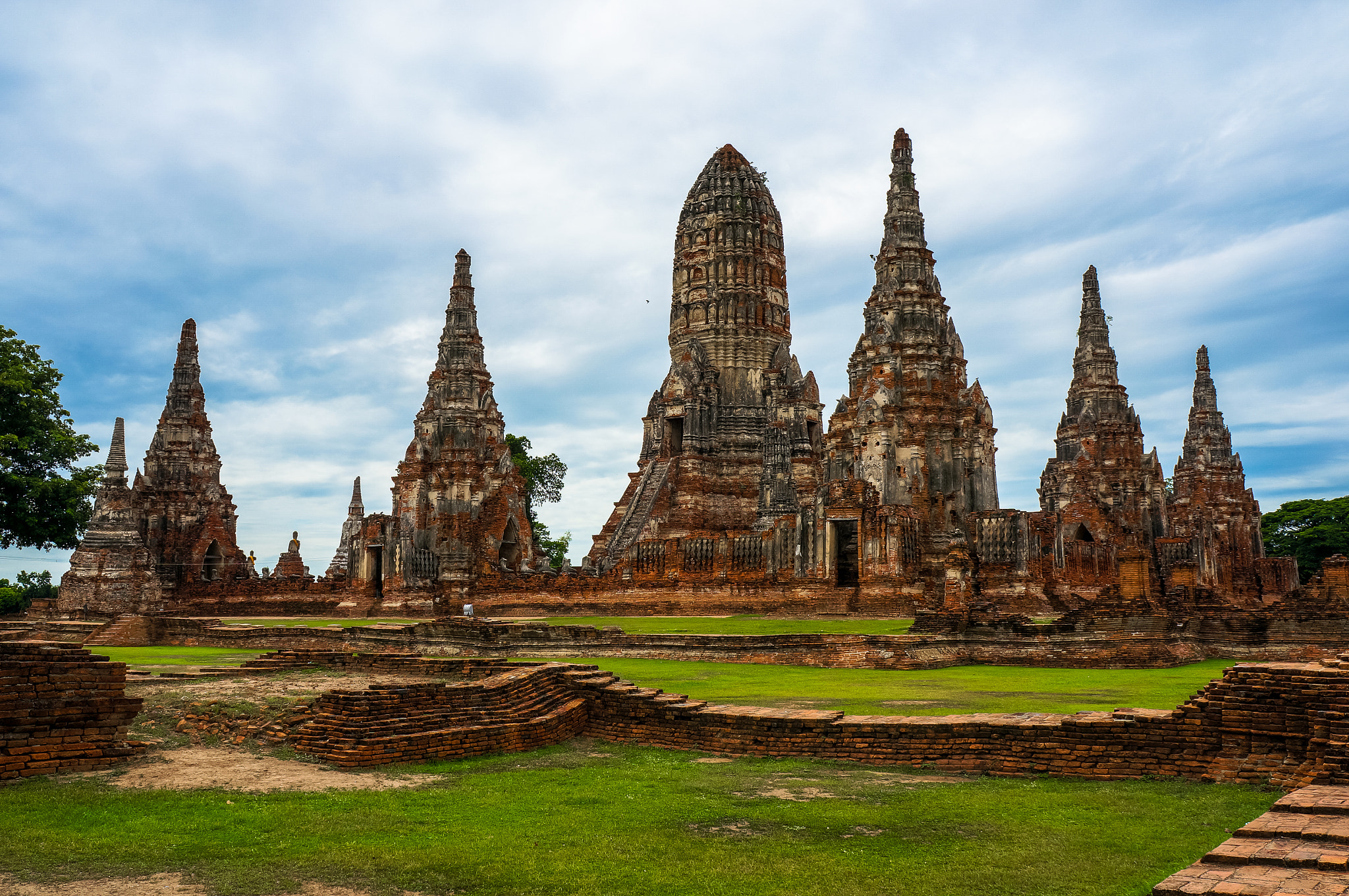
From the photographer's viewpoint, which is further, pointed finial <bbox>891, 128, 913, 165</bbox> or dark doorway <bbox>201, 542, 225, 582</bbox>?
dark doorway <bbox>201, 542, 225, 582</bbox>

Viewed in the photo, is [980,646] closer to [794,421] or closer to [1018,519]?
[1018,519]

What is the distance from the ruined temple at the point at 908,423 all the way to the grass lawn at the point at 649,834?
20.9 metres

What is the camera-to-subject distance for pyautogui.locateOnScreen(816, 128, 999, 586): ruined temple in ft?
98.2

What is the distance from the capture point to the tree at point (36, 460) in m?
34.3

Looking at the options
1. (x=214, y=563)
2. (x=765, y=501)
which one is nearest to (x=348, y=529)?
(x=214, y=563)

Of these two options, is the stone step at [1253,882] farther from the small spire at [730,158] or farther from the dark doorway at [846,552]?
the small spire at [730,158]

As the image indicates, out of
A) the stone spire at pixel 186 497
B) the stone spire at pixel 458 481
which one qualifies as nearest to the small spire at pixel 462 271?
the stone spire at pixel 458 481

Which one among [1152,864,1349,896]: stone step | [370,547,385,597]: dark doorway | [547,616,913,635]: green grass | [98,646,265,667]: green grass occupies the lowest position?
[1152,864,1349,896]: stone step

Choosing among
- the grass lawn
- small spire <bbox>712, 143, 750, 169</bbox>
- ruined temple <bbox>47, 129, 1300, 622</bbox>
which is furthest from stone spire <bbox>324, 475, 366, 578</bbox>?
the grass lawn

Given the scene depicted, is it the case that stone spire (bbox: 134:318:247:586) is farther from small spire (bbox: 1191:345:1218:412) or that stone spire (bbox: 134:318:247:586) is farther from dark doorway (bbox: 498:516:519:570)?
small spire (bbox: 1191:345:1218:412)

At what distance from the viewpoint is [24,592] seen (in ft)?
139

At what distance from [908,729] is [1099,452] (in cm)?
3360

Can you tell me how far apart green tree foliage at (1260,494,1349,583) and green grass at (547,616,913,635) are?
36191 mm

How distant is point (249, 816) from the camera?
7.30m
